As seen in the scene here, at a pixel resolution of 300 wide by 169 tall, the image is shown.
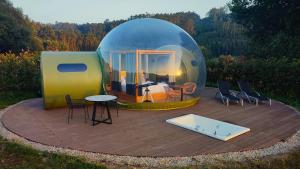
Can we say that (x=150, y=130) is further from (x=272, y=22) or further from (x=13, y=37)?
(x=13, y=37)

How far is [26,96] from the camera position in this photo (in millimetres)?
11844

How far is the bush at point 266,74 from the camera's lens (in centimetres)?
1157

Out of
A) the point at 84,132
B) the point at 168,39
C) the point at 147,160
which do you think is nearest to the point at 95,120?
the point at 84,132

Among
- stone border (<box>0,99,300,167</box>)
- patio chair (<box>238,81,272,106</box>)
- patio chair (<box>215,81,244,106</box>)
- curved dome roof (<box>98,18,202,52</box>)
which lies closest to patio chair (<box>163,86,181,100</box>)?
curved dome roof (<box>98,18,202,52</box>)

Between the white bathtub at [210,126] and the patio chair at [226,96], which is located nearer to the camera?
the white bathtub at [210,126]

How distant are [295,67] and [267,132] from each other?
5876mm

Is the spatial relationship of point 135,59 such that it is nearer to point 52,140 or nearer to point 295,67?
point 52,140

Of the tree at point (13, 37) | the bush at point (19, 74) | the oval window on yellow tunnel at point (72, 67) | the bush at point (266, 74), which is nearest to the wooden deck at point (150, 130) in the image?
the oval window on yellow tunnel at point (72, 67)

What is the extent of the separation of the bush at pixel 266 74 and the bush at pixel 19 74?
9.31 meters

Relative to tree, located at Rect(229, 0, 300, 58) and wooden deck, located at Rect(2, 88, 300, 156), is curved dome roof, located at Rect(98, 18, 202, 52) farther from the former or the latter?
tree, located at Rect(229, 0, 300, 58)

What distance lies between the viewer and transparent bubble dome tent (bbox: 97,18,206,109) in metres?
9.42

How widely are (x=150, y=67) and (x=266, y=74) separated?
625cm

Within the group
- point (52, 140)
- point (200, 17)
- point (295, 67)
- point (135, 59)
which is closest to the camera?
point (52, 140)

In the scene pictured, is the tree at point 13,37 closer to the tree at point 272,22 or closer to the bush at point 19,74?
the bush at point 19,74
